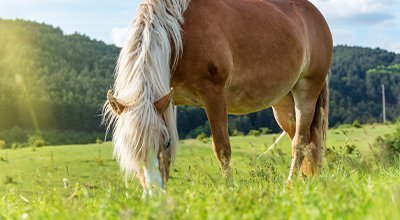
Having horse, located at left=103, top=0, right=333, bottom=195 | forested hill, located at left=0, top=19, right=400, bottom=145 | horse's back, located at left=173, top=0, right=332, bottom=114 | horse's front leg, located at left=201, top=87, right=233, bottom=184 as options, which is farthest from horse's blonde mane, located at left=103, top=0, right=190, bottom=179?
forested hill, located at left=0, top=19, right=400, bottom=145

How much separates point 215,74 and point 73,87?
12257cm

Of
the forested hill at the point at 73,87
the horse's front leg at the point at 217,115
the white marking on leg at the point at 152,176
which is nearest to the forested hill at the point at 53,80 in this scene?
the forested hill at the point at 73,87

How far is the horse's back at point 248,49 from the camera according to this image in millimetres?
6442

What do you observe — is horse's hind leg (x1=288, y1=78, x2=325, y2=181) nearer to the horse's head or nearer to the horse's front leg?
the horse's front leg

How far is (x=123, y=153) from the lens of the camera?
16.7ft

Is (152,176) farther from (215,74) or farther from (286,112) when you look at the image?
(286,112)

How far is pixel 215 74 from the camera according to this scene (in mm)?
6480

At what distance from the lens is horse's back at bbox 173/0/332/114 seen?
6442mm

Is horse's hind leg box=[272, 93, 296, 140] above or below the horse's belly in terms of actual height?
below

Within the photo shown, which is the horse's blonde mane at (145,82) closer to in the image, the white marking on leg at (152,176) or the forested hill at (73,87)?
the white marking on leg at (152,176)

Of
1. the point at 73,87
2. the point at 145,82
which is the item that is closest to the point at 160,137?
the point at 145,82

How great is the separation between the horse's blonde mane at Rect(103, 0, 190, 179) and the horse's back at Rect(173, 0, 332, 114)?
0.27 metres

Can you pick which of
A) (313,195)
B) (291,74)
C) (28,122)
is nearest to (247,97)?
(291,74)

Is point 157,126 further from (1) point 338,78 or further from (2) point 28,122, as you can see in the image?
(1) point 338,78
